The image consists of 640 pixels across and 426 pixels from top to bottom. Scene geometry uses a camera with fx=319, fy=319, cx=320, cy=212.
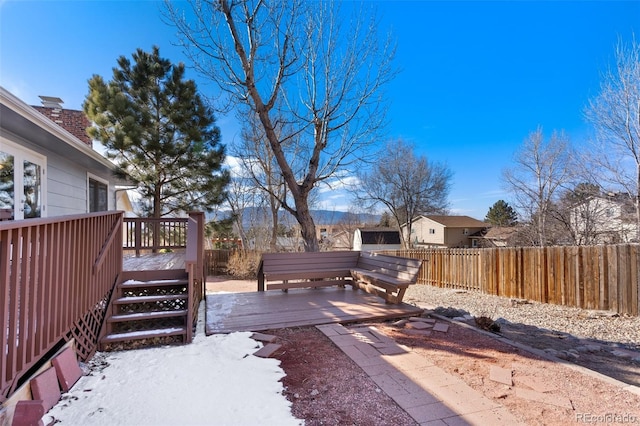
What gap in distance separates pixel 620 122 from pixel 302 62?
30.3 feet

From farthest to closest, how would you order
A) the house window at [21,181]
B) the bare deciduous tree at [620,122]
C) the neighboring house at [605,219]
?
1. the neighboring house at [605,219]
2. the bare deciduous tree at [620,122]
3. the house window at [21,181]

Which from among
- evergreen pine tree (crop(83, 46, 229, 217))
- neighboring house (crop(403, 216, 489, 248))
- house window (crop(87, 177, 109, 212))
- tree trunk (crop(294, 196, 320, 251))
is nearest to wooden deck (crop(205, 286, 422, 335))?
tree trunk (crop(294, 196, 320, 251))

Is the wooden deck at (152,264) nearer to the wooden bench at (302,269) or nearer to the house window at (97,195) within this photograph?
the wooden bench at (302,269)

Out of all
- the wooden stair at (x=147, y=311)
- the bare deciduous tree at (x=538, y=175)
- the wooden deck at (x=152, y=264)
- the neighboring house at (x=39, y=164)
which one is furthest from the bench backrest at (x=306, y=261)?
the bare deciduous tree at (x=538, y=175)

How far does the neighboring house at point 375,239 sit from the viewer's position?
34.7 metres

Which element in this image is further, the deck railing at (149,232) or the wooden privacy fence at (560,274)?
the deck railing at (149,232)

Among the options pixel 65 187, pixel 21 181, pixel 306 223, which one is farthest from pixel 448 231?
pixel 21 181

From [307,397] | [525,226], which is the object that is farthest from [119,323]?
[525,226]

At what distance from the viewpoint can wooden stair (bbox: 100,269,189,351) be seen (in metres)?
3.75

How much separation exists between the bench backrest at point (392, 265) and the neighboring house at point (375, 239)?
90.6 ft

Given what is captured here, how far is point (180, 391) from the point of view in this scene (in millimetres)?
2672

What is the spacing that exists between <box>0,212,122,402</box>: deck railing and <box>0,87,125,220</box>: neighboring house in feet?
7.53

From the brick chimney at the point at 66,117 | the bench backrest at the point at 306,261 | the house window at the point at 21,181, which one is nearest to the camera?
the house window at the point at 21,181

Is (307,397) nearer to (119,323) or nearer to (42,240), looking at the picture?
(42,240)
